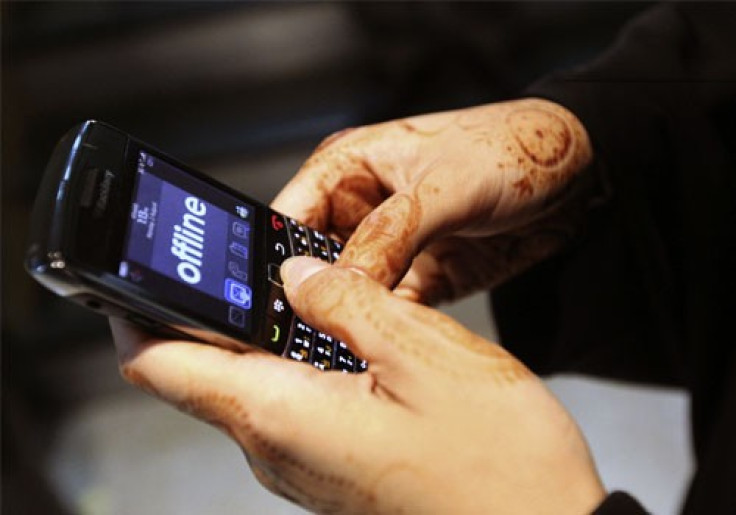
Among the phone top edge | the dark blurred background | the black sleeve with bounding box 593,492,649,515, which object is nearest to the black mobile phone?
the phone top edge

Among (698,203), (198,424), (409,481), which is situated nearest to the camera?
(409,481)

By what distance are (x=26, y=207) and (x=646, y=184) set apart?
76 centimetres

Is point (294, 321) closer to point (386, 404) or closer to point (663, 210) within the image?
point (386, 404)

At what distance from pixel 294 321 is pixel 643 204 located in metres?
0.28

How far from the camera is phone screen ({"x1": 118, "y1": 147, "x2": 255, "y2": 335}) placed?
0.37 m

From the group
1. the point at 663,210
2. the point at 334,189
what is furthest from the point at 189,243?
the point at 663,210

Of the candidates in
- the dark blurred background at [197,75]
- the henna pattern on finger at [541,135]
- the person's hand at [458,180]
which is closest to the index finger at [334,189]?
the person's hand at [458,180]

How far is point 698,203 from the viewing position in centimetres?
53

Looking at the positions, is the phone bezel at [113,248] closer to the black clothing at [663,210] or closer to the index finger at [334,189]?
the index finger at [334,189]

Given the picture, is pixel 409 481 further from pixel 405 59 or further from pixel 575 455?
pixel 405 59

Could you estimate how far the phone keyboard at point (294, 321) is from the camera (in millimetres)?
406

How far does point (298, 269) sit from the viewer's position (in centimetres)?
41

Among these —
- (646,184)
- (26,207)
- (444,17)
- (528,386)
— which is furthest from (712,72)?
(26,207)

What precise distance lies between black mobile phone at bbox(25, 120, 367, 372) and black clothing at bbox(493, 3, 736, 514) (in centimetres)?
22
